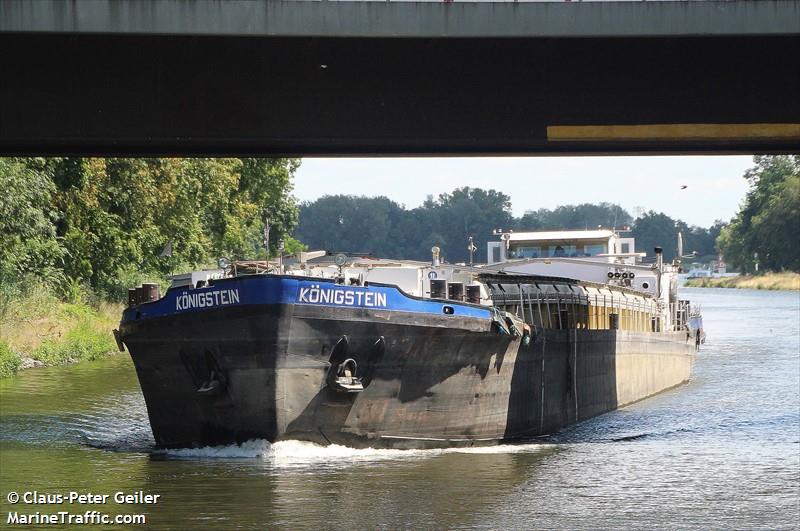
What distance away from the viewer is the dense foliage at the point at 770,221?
125 m

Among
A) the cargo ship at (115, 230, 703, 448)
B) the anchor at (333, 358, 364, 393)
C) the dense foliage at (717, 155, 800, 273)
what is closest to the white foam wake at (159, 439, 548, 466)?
the cargo ship at (115, 230, 703, 448)

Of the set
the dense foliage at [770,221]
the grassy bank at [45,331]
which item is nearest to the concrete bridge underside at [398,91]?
the grassy bank at [45,331]

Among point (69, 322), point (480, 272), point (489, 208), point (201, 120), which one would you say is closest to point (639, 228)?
point (489, 208)

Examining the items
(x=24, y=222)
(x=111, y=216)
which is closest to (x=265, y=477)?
(x=24, y=222)

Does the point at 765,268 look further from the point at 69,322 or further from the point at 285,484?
the point at 285,484

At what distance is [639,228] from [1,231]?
146 m

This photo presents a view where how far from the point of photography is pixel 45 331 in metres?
41.0

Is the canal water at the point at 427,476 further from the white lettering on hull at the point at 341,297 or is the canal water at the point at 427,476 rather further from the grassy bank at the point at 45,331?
the grassy bank at the point at 45,331

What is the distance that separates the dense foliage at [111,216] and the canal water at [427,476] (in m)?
8.43

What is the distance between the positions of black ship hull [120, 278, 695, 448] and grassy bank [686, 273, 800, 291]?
4211 inches

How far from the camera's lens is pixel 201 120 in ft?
54.6

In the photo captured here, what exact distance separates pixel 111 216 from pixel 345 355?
31038 millimetres

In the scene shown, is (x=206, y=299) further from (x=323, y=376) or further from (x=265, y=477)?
(x=265, y=477)

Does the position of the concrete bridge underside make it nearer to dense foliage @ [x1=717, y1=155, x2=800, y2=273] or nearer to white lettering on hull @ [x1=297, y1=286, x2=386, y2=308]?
white lettering on hull @ [x1=297, y1=286, x2=386, y2=308]
